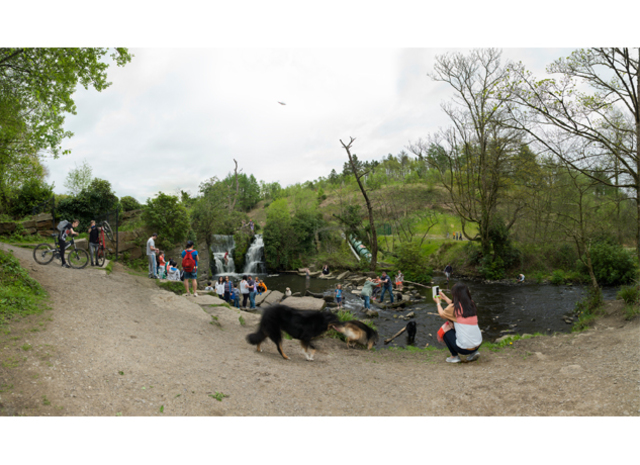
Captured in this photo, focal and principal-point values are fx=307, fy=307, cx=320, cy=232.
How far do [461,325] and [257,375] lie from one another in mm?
3574

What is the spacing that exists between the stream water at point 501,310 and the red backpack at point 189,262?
20.7 ft

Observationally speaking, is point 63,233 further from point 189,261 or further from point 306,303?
point 306,303

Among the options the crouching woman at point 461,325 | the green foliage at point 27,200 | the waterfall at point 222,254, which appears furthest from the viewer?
the waterfall at point 222,254

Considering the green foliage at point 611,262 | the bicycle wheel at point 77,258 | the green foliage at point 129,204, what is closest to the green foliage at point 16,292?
the bicycle wheel at point 77,258

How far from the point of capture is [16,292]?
5.55 meters

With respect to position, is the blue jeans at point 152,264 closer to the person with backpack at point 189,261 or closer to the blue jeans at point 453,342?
the person with backpack at point 189,261

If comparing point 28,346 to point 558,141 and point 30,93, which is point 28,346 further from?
point 558,141

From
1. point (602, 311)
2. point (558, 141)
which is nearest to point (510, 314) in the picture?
point (602, 311)

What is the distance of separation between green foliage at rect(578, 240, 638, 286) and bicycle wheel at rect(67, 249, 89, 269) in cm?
2307

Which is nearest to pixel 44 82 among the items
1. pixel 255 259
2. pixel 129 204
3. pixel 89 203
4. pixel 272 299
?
pixel 272 299

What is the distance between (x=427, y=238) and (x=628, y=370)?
27.1m

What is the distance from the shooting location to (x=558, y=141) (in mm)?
9367

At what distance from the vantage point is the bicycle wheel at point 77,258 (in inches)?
378

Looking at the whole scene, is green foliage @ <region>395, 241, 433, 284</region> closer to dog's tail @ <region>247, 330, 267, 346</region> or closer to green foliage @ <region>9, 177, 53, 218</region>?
dog's tail @ <region>247, 330, 267, 346</region>
